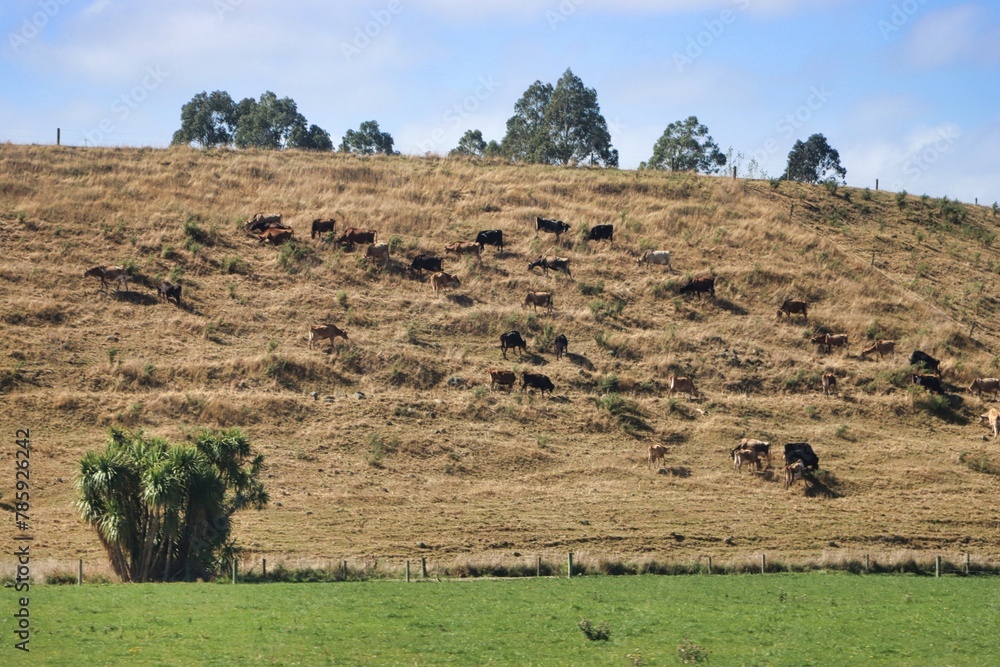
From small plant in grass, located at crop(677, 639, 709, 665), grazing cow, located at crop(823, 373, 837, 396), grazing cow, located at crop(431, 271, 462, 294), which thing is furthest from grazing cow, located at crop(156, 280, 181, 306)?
small plant in grass, located at crop(677, 639, 709, 665)

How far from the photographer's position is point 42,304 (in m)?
47.0

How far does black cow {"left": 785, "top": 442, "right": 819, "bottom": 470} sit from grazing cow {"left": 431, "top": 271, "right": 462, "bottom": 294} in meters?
20.8

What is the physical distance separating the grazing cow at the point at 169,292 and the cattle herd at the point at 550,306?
0.05m

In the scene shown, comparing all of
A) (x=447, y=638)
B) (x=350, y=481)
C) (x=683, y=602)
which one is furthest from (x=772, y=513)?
(x=447, y=638)

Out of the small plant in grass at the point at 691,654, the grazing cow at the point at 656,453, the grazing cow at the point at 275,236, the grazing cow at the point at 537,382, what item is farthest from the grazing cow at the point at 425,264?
the small plant in grass at the point at 691,654

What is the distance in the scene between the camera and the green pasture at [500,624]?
60.2 feet

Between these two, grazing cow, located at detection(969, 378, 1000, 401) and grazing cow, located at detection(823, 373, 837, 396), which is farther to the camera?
grazing cow, located at detection(969, 378, 1000, 401)

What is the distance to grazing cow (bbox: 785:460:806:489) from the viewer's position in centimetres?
3781

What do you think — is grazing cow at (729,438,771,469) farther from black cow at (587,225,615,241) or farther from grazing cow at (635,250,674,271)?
black cow at (587,225,615,241)

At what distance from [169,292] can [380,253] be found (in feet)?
37.1

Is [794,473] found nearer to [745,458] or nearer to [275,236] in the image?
[745,458]

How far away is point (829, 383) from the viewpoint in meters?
46.0

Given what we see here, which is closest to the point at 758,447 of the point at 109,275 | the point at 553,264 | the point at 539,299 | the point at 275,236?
the point at 539,299

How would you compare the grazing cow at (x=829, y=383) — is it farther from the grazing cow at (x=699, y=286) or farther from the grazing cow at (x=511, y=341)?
the grazing cow at (x=511, y=341)
